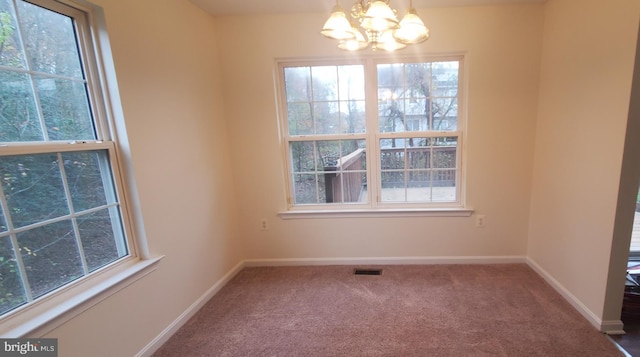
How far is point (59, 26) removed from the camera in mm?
1359

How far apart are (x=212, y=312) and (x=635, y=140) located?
3.09 m

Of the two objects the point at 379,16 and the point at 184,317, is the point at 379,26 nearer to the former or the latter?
the point at 379,16

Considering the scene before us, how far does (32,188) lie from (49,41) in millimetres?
754

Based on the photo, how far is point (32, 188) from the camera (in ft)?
4.02

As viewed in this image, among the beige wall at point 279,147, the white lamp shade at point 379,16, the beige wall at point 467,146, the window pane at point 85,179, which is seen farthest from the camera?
the beige wall at point 467,146

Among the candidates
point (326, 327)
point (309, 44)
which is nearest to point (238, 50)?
point (309, 44)

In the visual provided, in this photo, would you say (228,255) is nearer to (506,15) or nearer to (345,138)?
(345,138)

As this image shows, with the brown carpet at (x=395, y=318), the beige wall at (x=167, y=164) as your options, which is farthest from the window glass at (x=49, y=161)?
the brown carpet at (x=395, y=318)

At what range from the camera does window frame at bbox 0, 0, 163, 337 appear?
3.88 feet

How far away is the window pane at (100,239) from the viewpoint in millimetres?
1452

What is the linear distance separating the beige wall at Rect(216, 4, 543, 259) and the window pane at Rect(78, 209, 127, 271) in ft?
3.91

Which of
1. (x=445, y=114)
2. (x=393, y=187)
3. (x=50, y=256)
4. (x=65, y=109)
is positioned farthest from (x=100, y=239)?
(x=445, y=114)

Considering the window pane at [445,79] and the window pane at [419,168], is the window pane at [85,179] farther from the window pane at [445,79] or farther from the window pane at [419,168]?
the window pane at [445,79]

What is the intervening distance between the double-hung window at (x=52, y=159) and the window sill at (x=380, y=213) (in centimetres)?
148
